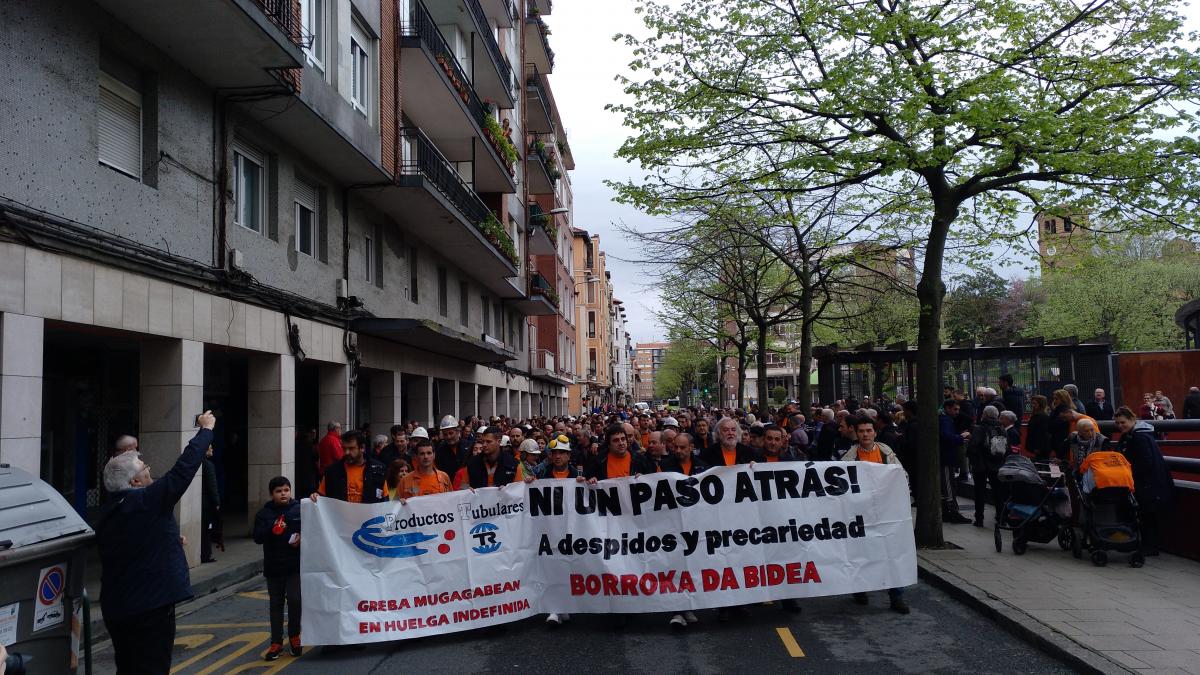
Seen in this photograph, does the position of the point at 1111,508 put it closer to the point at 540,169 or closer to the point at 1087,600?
the point at 1087,600

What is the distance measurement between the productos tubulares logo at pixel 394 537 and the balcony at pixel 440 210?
11718mm

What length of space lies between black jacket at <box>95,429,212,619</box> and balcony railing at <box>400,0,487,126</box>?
16098 millimetres

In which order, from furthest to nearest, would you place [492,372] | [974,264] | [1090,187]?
[492,372] → [974,264] → [1090,187]

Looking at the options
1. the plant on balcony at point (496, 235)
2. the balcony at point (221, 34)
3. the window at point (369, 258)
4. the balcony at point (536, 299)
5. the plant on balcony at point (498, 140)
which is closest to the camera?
the balcony at point (221, 34)

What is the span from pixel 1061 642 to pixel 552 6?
41335 mm

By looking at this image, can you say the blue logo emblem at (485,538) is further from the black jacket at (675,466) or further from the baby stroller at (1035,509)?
the baby stroller at (1035,509)

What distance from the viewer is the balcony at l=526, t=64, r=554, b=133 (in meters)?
37.9

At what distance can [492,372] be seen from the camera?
3316 centimetres

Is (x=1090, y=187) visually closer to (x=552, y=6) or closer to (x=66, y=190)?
(x=66, y=190)

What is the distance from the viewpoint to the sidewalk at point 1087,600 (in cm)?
629

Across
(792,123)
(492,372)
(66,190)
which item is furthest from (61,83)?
(492,372)

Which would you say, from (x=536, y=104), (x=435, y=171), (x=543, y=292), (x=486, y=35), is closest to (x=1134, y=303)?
(x=543, y=292)

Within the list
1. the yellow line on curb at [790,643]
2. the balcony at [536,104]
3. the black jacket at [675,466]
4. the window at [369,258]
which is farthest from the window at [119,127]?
the balcony at [536,104]

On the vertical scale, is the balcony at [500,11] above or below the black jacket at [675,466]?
above
